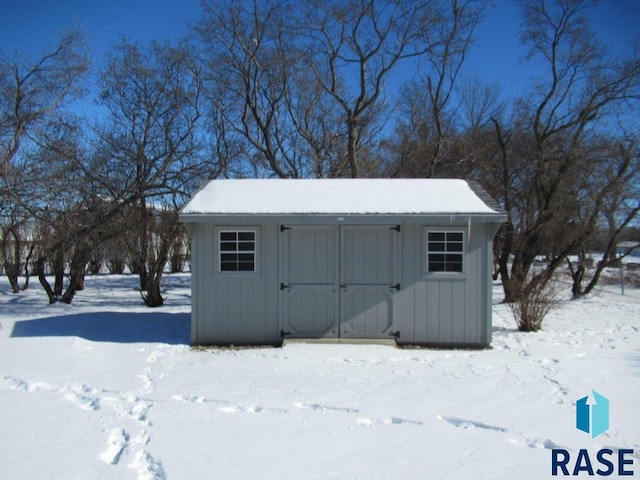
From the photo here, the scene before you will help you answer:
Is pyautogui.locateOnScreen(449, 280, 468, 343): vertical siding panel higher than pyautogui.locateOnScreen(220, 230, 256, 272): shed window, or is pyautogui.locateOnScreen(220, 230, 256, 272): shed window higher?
pyautogui.locateOnScreen(220, 230, 256, 272): shed window

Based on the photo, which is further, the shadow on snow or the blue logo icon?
the shadow on snow

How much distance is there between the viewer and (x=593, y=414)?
15.3 ft

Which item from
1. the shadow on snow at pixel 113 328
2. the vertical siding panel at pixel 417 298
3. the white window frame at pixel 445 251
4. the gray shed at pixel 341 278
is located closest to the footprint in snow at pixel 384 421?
the gray shed at pixel 341 278

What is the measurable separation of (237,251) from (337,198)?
2.09m

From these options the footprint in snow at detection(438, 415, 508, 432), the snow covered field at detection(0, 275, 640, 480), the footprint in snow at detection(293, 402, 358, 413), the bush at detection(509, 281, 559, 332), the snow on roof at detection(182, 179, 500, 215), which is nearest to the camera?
the snow covered field at detection(0, 275, 640, 480)

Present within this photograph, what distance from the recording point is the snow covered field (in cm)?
358

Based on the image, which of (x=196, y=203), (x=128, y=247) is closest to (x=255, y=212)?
(x=196, y=203)

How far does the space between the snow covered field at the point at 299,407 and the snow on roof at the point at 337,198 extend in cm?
239

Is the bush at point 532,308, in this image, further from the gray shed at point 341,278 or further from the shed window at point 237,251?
the shed window at point 237,251

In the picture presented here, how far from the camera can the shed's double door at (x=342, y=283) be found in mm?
8047

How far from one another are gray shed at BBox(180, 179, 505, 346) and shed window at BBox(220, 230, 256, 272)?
18 mm

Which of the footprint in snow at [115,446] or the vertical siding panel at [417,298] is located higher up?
the vertical siding panel at [417,298]

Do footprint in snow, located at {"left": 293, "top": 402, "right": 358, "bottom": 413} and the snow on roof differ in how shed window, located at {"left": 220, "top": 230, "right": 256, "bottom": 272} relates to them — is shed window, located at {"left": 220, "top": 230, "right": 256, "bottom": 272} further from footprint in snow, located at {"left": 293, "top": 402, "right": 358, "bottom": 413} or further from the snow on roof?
footprint in snow, located at {"left": 293, "top": 402, "right": 358, "bottom": 413}

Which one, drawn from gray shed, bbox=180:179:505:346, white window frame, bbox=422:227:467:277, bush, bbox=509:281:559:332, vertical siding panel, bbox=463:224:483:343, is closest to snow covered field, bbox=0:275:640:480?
vertical siding panel, bbox=463:224:483:343
